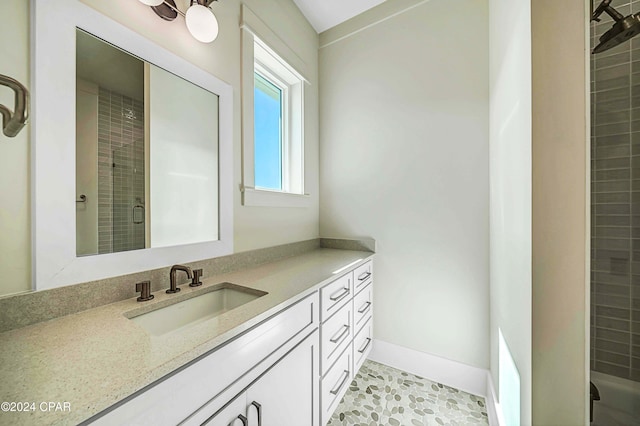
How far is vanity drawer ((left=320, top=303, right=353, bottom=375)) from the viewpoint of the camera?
3.87ft

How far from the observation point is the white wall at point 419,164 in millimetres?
1581

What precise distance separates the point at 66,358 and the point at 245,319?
1.30 ft

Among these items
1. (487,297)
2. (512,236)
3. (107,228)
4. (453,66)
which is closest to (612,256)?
(487,297)

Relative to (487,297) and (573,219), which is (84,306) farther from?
(487,297)

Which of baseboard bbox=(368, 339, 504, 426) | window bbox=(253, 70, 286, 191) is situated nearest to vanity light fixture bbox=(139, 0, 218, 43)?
window bbox=(253, 70, 286, 191)

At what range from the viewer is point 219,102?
1274 millimetres

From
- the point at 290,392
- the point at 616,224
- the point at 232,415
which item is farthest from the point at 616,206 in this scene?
the point at 232,415

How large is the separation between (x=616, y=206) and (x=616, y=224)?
0.10m

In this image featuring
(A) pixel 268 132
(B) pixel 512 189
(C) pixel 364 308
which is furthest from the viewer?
(A) pixel 268 132

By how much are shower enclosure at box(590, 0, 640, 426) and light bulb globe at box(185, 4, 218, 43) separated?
82.3 inches

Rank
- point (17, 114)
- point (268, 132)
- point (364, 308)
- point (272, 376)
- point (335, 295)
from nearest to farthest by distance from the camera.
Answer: point (17, 114)
point (272, 376)
point (335, 295)
point (364, 308)
point (268, 132)

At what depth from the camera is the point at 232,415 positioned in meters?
0.69

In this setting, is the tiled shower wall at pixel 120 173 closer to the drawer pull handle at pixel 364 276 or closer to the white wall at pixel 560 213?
the drawer pull handle at pixel 364 276

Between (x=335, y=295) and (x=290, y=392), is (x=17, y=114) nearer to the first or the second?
(x=290, y=392)
